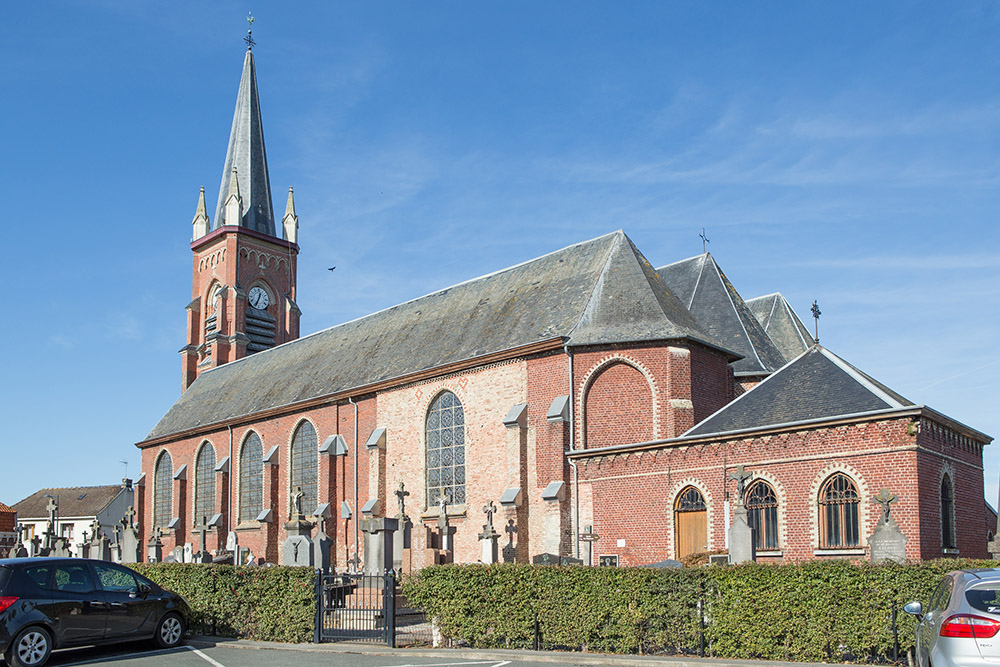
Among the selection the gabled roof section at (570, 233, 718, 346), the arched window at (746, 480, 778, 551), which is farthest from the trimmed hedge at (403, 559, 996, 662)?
the gabled roof section at (570, 233, 718, 346)

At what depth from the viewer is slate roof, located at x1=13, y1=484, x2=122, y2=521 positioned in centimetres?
6519

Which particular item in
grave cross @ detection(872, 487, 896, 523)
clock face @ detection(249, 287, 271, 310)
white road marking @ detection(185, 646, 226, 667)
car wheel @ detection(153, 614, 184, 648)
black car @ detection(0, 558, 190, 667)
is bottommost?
white road marking @ detection(185, 646, 226, 667)

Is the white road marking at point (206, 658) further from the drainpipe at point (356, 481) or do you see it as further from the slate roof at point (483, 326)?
the drainpipe at point (356, 481)

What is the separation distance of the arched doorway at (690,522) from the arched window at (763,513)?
1.09 metres

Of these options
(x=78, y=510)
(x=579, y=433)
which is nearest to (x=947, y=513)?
(x=579, y=433)

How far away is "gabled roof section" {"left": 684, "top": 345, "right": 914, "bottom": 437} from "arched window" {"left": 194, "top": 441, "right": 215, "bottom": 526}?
24.6m

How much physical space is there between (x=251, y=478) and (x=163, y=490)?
8505 mm

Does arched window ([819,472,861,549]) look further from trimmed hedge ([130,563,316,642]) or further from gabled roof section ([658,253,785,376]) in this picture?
trimmed hedge ([130,563,316,642])

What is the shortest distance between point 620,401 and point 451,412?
5.86m

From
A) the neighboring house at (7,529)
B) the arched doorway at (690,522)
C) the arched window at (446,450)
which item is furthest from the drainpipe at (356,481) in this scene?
the neighboring house at (7,529)

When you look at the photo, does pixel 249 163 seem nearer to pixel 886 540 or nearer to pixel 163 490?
pixel 163 490

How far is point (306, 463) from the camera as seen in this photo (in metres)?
33.3

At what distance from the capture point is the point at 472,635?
41.9ft

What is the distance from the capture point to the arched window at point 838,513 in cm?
1822
